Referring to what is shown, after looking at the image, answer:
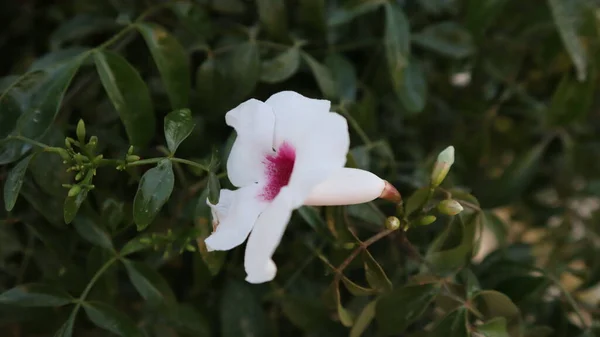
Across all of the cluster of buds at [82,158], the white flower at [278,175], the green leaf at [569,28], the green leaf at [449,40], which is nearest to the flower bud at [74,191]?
the cluster of buds at [82,158]

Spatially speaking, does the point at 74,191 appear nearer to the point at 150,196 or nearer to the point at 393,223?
the point at 150,196

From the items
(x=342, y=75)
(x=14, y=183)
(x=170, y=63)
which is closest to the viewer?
(x=14, y=183)

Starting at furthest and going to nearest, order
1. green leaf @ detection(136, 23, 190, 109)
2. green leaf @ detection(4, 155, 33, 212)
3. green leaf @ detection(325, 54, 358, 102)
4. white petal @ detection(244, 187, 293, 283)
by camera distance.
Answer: green leaf @ detection(325, 54, 358, 102), green leaf @ detection(136, 23, 190, 109), green leaf @ detection(4, 155, 33, 212), white petal @ detection(244, 187, 293, 283)

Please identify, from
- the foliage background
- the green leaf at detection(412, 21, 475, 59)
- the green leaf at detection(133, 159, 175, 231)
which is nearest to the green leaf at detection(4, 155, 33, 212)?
the foliage background

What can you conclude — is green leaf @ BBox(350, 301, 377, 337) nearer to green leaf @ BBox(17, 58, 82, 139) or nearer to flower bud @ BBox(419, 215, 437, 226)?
flower bud @ BBox(419, 215, 437, 226)

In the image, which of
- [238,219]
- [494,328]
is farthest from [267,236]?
[494,328]

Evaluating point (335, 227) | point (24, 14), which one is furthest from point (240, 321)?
point (24, 14)

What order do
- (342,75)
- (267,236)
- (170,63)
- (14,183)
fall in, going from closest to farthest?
1. (267,236)
2. (14,183)
3. (170,63)
4. (342,75)
